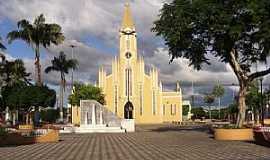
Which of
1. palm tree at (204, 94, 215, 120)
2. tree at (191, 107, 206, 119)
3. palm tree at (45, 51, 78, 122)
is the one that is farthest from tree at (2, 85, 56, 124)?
tree at (191, 107, 206, 119)

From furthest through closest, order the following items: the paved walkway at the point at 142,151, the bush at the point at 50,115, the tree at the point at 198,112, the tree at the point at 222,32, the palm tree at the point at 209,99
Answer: the tree at the point at 198,112
the palm tree at the point at 209,99
the bush at the point at 50,115
the tree at the point at 222,32
the paved walkway at the point at 142,151

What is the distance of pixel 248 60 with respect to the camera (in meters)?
35.4

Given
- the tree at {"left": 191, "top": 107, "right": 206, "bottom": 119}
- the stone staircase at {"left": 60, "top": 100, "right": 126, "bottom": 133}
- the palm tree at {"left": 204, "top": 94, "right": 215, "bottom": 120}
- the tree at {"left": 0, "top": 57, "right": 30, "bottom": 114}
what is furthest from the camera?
the tree at {"left": 191, "top": 107, "right": 206, "bottom": 119}

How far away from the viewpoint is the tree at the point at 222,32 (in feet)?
98.0

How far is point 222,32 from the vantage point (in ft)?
102

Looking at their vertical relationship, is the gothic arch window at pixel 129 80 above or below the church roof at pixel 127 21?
below

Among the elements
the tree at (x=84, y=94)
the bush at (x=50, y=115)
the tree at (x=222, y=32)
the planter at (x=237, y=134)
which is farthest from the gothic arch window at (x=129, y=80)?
the planter at (x=237, y=134)

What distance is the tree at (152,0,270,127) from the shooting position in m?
29.9

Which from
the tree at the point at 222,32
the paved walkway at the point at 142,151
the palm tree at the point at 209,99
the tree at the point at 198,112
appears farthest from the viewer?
the tree at the point at 198,112

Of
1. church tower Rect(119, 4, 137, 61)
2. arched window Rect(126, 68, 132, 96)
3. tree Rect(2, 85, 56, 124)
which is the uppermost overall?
church tower Rect(119, 4, 137, 61)

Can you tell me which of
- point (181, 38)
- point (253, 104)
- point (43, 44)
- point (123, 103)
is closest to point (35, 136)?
point (181, 38)

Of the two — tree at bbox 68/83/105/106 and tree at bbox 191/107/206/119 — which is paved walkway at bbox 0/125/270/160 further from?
tree at bbox 191/107/206/119

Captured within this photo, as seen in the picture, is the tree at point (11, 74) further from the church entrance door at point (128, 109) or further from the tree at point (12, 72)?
the church entrance door at point (128, 109)

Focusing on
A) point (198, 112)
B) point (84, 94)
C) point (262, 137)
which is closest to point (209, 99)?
point (198, 112)
